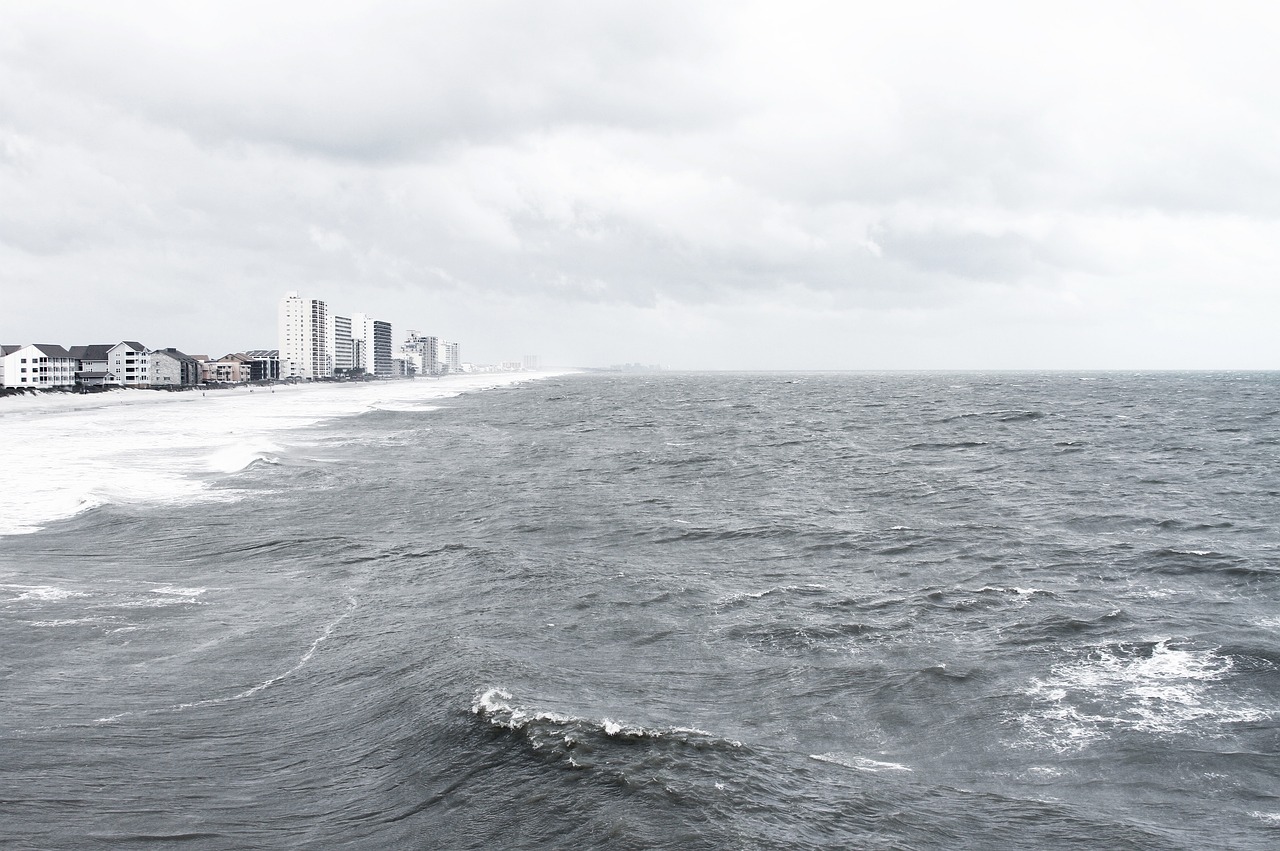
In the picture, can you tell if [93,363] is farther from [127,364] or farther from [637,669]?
[637,669]

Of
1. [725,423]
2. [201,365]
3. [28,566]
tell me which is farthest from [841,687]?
[201,365]

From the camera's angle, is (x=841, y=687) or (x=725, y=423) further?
(x=725, y=423)

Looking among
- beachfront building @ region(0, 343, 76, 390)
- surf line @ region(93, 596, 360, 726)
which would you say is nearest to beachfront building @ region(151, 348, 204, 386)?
beachfront building @ region(0, 343, 76, 390)

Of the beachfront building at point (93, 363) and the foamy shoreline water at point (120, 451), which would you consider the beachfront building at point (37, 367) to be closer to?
the beachfront building at point (93, 363)

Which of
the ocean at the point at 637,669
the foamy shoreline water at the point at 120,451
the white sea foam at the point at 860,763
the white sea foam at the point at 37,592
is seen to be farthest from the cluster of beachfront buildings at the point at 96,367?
the white sea foam at the point at 860,763

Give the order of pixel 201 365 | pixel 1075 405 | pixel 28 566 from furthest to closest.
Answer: pixel 201 365
pixel 1075 405
pixel 28 566

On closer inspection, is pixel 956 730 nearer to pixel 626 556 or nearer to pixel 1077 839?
pixel 1077 839
